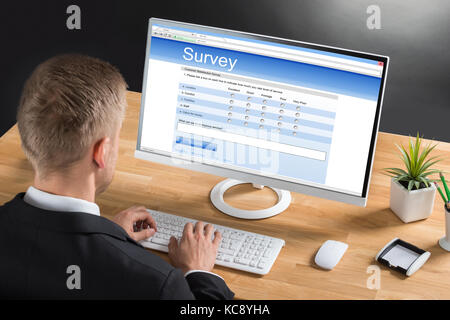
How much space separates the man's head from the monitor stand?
514 millimetres

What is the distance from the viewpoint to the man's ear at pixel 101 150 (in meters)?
1.34

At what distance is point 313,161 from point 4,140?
1.13 m

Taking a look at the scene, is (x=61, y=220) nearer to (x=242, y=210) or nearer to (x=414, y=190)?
(x=242, y=210)

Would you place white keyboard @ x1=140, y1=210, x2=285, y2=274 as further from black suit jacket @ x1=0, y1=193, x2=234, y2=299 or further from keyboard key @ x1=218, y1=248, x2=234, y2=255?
black suit jacket @ x1=0, y1=193, x2=234, y2=299

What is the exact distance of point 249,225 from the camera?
1.74 metres

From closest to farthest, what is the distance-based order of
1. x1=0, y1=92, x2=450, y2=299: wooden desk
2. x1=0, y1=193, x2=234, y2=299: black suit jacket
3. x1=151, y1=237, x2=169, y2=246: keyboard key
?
1. x1=0, y1=193, x2=234, y2=299: black suit jacket
2. x1=0, y1=92, x2=450, y2=299: wooden desk
3. x1=151, y1=237, x2=169, y2=246: keyboard key

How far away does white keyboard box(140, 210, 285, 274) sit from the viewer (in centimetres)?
158

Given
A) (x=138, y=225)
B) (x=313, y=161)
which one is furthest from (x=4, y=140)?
(x=313, y=161)

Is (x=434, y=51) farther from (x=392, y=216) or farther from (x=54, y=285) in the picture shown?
(x=54, y=285)

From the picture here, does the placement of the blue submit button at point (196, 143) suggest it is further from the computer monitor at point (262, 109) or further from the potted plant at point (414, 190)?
the potted plant at point (414, 190)

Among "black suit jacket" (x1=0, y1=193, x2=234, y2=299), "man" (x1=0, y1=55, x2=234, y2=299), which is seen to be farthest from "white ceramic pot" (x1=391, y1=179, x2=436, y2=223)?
"black suit jacket" (x1=0, y1=193, x2=234, y2=299)

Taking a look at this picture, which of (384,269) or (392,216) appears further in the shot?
(392,216)

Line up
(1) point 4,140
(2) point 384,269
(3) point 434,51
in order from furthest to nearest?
(3) point 434,51
(1) point 4,140
(2) point 384,269

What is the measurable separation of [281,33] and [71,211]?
132 inches
